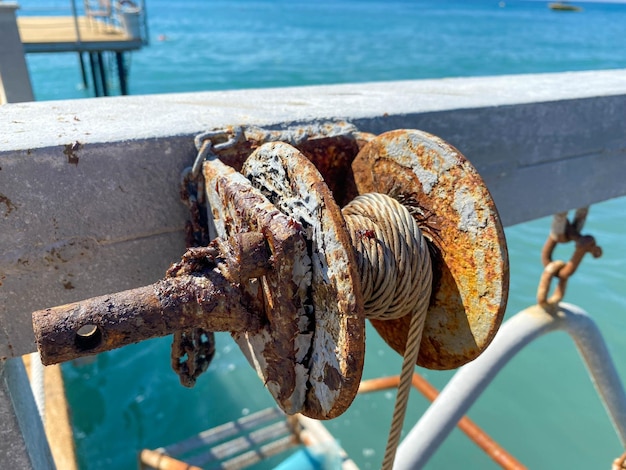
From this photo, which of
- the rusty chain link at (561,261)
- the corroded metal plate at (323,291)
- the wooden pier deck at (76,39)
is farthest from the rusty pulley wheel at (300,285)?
the wooden pier deck at (76,39)

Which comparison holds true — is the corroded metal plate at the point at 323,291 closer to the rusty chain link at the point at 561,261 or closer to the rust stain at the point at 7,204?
the rust stain at the point at 7,204

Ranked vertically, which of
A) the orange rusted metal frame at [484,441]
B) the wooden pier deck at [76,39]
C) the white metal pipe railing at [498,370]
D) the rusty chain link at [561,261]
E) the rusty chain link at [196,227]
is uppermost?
the rusty chain link at [196,227]

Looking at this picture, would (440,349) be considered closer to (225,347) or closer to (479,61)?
(225,347)

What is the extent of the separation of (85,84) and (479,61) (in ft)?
77.1

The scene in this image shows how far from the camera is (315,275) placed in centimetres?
121

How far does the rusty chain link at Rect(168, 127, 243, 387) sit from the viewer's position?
160 centimetres

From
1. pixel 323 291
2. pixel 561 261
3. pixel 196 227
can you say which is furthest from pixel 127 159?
pixel 561 261

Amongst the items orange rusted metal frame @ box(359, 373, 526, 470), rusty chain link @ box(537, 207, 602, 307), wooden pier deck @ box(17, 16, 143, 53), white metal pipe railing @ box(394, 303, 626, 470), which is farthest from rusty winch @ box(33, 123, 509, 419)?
wooden pier deck @ box(17, 16, 143, 53)

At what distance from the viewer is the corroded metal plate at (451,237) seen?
53.0 inches

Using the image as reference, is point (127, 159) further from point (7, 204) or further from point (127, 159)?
point (7, 204)

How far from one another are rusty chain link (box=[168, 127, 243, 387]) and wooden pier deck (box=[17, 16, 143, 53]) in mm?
13686

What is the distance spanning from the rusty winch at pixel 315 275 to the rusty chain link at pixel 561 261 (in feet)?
5.26

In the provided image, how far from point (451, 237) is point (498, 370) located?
5.46ft

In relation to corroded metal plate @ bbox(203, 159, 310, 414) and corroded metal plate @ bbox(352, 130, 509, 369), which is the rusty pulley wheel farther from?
corroded metal plate @ bbox(352, 130, 509, 369)
